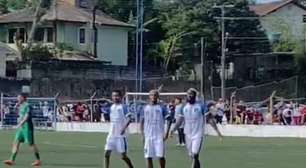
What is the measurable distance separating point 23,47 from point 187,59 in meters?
16.3

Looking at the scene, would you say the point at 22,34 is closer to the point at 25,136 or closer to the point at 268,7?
the point at 268,7

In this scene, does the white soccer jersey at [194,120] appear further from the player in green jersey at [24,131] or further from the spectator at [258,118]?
the spectator at [258,118]

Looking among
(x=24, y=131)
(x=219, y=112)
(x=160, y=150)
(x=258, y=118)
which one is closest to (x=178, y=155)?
(x=24, y=131)

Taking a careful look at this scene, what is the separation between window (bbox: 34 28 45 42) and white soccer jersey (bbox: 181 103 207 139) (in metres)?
63.8

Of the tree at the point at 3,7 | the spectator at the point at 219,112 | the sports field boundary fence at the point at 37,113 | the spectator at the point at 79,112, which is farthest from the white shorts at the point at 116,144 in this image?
the tree at the point at 3,7

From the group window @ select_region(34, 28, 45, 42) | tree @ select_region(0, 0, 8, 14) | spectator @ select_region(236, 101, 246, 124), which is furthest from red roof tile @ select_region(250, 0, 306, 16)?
spectator @ select_region(236, 101, 246, 124)

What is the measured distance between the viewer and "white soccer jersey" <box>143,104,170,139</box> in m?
19.2

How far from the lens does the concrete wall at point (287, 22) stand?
99938 mm

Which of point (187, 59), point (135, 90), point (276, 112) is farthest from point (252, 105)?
point (187, 59)

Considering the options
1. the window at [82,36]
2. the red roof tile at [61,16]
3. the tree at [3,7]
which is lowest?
the window at [82,36]

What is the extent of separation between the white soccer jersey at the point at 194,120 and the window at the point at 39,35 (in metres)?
63.8

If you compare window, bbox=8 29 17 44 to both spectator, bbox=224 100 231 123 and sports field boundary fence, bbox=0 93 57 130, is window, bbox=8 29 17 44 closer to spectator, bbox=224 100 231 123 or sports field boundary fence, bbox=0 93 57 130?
sports field boundary fence, bbox=0 93 57 130

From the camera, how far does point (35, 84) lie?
218 ft

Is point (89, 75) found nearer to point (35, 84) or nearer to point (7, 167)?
point (35, 84)
